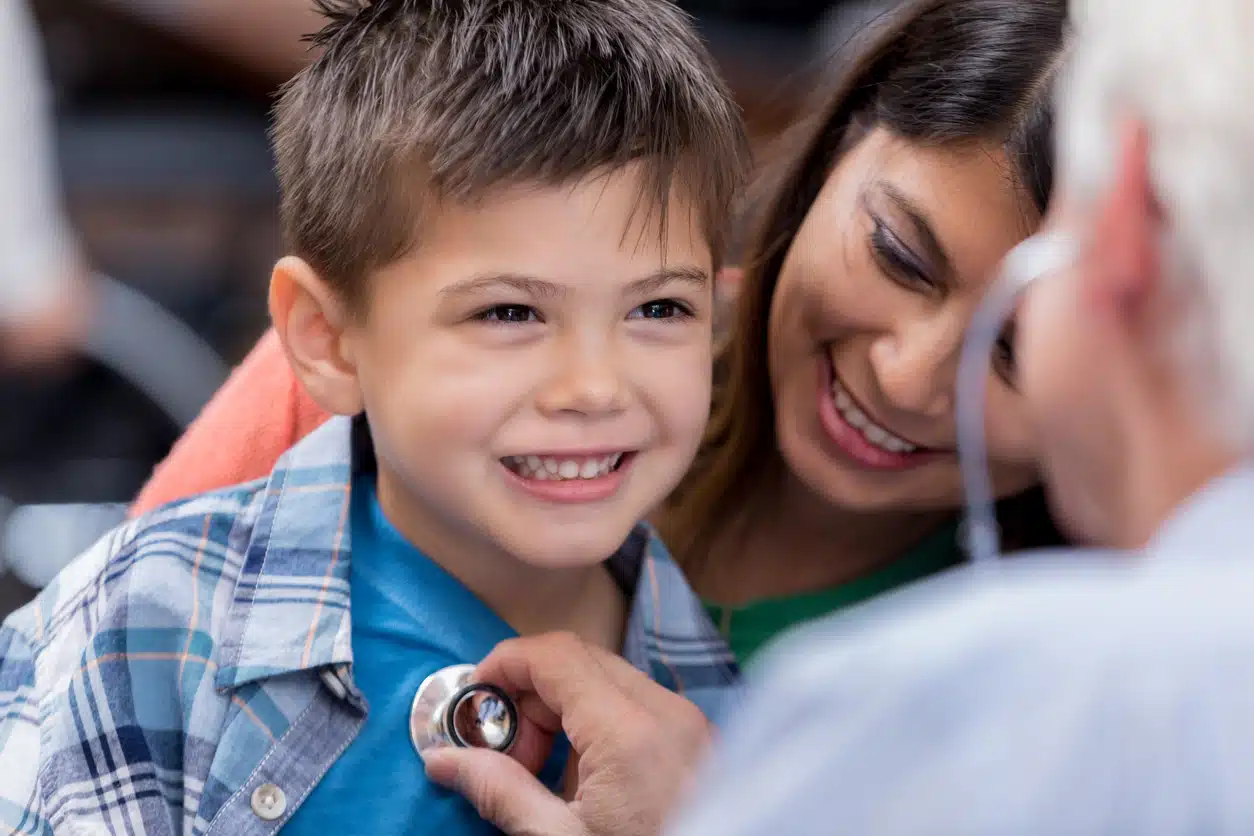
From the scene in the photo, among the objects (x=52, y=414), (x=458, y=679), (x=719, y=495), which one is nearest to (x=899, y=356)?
(x=719, y=495)

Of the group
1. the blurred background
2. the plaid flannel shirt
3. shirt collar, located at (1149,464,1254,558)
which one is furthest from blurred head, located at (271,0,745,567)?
the blurred background

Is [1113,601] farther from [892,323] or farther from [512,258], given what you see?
[892,323]

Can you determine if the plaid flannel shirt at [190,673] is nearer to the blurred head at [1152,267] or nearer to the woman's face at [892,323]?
the woman's face at [892,323]

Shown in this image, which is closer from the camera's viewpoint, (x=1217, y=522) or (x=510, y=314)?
(x=1217, y=522)

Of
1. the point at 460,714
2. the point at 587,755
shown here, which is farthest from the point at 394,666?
the point at 587,755

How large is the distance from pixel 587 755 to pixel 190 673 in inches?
11.4

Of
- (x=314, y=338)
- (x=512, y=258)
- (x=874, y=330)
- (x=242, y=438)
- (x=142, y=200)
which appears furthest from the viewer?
(x=142, y=200)

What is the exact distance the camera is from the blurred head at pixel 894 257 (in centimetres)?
118

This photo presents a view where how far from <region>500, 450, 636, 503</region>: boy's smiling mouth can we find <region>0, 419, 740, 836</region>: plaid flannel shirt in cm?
16

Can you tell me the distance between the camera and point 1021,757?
0.54m

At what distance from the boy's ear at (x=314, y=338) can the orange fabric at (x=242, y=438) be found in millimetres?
194

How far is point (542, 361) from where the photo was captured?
102 cm

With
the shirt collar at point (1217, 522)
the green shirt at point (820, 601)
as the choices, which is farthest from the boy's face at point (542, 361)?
the shirt collar at point (1217, 522)

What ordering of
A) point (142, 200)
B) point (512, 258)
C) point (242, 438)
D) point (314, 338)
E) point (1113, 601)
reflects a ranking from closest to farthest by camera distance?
1. point (1113, 601)
2. point (512, 258)
3. point (314, 338)
4. point (242, 438)
5. point (142, 200)
